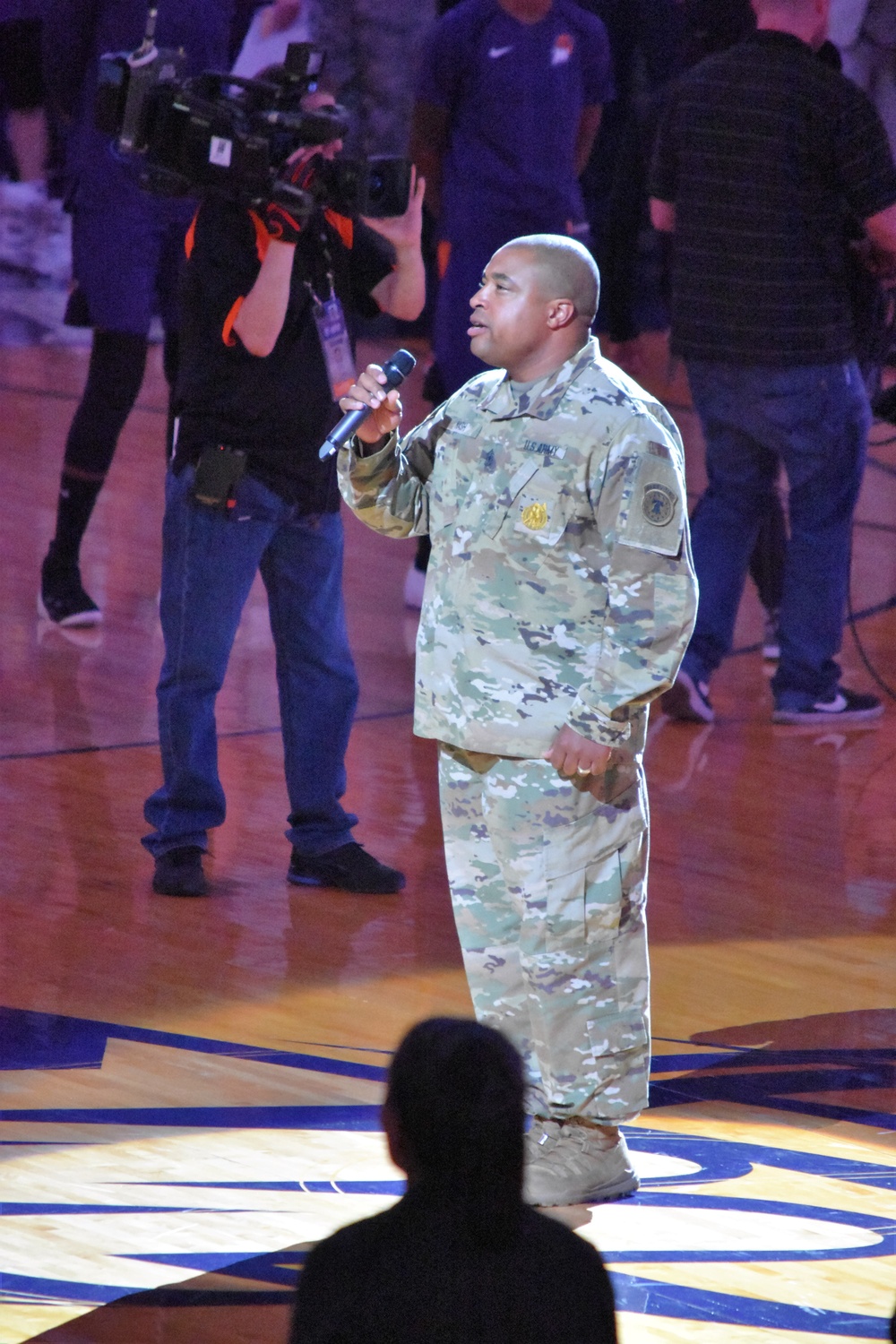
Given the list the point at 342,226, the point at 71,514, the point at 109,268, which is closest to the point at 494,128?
the point at 109,268

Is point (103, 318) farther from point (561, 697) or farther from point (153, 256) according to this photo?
point (561, 697)

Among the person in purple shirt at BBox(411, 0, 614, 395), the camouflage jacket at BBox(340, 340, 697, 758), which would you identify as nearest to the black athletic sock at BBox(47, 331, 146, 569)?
the person in purple shirt at BBox(411, 0, 614, 395)

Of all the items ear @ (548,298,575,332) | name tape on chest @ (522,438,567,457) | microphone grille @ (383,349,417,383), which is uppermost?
ear @ (548,298,575,332)

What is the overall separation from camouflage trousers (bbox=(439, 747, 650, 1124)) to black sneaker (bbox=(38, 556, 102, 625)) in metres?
3.73

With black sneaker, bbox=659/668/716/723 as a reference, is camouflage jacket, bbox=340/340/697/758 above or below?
above

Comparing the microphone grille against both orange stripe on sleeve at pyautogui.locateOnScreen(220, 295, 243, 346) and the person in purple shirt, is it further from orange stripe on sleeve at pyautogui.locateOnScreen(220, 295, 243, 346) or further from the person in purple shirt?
the person in purple shirt

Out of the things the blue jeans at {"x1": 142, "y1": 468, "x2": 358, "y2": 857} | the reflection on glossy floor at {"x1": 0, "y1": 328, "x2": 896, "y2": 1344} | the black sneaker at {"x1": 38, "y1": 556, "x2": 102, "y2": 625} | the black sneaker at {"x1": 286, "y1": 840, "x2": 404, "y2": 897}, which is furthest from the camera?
the black sneaker at {"x1": 38, "y1": 556, "x2": 102, "y2": 625}

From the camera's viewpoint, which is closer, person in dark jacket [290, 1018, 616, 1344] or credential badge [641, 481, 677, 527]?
person in dark jacket [290, 1018, 616, 1344]

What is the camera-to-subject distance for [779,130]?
5777 mm

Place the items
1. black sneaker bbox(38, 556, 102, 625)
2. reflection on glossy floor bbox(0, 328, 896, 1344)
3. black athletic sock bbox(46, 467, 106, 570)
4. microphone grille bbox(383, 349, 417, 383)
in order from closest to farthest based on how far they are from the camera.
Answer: reflection on glossy floor bbox(0, 328, 896, 1344) → microphone grille bbox(383, 349, 417, 383) → black athletic sock bbox(46, 467, 106, 570) → black sneaker bbox(38, 556, 102, 625)

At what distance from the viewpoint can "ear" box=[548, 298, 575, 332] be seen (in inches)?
123

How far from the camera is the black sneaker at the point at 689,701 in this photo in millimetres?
6070

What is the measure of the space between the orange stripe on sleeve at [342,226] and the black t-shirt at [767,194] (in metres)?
1.72

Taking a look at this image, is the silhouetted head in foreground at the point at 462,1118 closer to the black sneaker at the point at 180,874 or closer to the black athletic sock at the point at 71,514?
the black sneaker at the point at 180,874
